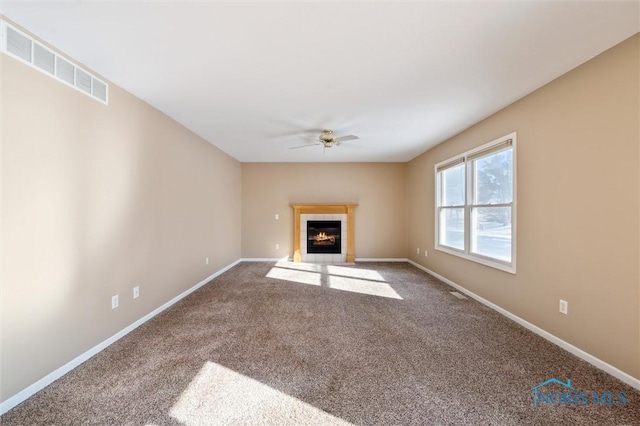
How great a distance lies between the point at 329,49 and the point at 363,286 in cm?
342

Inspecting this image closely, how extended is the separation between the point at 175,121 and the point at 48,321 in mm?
2594

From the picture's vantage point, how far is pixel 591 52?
6.37 feet

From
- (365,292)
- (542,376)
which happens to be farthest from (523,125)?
(365,292)

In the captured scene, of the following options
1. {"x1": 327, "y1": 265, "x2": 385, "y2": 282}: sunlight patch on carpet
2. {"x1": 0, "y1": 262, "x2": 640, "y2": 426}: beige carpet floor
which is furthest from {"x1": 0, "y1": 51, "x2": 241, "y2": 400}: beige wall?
{"x1": 327, "y1": 265, "x2": 385, "y2": 282}: sunlight patch on carpet

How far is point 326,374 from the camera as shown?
191 centimetres

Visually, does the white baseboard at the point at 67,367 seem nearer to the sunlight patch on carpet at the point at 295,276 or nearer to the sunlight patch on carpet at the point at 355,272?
the sunlight patch on carpet at the point at 295,276

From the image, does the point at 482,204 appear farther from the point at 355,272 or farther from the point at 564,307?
the point at 355,272

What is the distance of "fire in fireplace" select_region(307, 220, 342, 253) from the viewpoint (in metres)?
6.26

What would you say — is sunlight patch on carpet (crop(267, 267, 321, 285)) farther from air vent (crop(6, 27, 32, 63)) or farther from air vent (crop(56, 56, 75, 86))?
air vent (crop(6, 27, 32, 63))

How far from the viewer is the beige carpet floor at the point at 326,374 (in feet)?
5.02

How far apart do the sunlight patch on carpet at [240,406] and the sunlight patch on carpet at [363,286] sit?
2.34 meters

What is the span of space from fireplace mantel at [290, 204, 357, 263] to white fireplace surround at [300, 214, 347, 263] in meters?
0.08

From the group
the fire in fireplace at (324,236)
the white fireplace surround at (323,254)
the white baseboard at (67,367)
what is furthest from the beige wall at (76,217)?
the fire in fireplace at (324,236)

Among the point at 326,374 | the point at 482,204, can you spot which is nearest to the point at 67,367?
the point at 326,374
